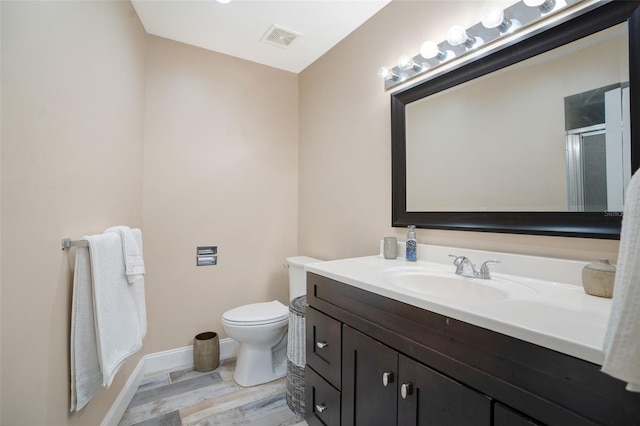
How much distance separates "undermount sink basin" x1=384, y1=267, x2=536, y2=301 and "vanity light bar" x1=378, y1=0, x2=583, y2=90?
102 centimetres

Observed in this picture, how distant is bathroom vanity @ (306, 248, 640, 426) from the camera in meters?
0.60

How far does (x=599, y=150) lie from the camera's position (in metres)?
1.00

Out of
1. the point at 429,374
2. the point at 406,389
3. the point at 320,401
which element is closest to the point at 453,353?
the point at 429,374

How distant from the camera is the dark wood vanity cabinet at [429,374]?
1.95 ft

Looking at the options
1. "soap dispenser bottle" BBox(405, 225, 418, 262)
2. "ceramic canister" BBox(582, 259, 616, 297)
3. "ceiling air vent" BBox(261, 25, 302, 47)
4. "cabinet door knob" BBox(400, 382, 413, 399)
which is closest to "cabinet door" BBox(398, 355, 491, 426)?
"cabinet door knob" BBox(400, 382, 413, 399)

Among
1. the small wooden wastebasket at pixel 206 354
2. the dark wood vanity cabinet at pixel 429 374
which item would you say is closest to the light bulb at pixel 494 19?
the dark wood vanity cabinet at pixel 429 374

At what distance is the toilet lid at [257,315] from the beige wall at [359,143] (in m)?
Result: 0.55

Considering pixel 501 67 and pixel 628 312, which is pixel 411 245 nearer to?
pixel 501 67

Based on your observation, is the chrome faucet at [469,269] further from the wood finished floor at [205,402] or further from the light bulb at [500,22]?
the wood finished floor at [205,402]

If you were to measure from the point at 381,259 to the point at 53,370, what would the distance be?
4.68 ft

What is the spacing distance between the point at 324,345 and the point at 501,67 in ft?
4.72

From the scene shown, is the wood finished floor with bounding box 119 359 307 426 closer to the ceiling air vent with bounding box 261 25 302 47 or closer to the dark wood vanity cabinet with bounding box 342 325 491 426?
the dark wood vanity cabinet with bounding box 342 325 491 426

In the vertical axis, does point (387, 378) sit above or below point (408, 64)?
below

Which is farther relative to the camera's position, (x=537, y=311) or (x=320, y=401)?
(x=320, y=401)
